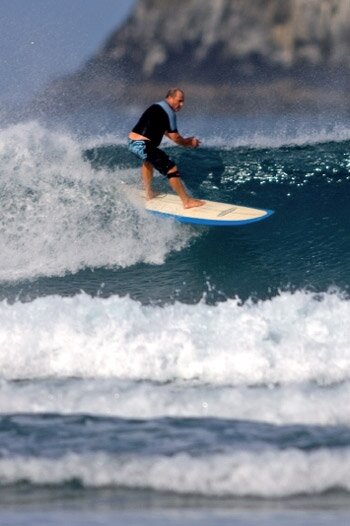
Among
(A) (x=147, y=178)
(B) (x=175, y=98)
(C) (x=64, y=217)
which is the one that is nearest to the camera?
(B) (x=175, y=98)

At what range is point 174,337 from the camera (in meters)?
8.63

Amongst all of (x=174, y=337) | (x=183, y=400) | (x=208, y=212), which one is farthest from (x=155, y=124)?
(x=183, y=400)

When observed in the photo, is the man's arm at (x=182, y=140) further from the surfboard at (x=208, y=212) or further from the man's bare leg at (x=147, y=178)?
the surfboard at (x=208, y=212)

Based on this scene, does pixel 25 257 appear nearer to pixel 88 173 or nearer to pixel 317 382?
pixel 88 173

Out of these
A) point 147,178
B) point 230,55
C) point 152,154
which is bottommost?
point 147,178

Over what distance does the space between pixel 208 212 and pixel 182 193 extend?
31 cm

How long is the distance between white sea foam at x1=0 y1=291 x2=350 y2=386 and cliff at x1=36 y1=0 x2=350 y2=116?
903 inches

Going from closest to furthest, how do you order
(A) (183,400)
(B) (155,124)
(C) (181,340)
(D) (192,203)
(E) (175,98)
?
(A) (183,400) < (C) (181,340) < (E) (175,98) < (B) (155,124) < (D) (192,203)

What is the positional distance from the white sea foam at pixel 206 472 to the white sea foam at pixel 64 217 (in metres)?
4.57

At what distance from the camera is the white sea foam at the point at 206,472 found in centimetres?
612

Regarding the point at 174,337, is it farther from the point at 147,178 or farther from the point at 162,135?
the point at 147,178

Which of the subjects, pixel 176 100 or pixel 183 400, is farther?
pixel 176 100

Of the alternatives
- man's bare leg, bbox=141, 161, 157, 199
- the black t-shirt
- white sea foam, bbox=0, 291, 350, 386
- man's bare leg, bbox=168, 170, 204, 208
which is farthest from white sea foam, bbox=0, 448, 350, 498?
man's bare leg, bbox=141, 161, 157, 199

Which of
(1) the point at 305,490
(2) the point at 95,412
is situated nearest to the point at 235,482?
(1) the point at 305,490
